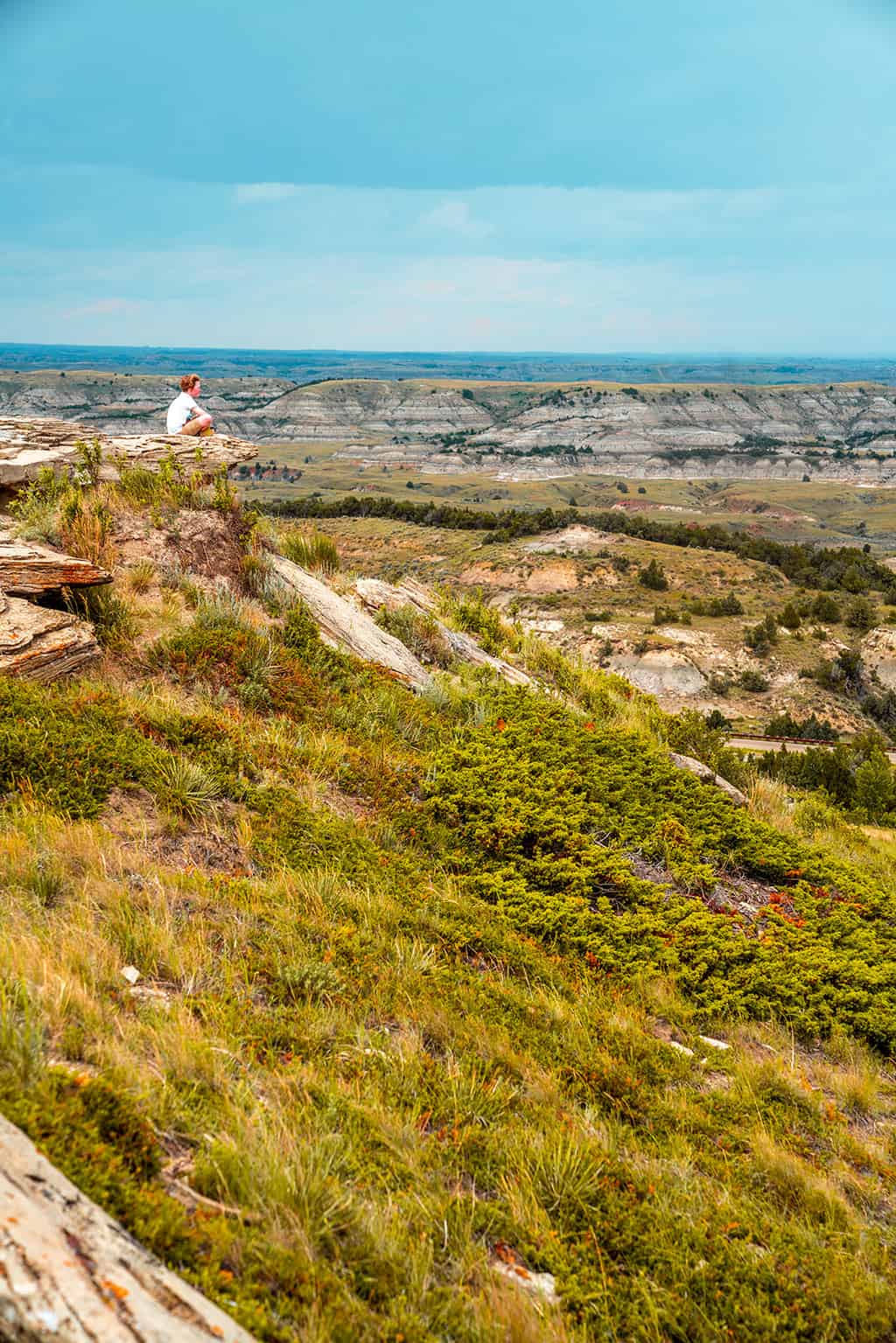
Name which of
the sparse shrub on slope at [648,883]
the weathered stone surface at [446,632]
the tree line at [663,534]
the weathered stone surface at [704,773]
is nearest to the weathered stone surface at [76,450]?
the weathered stone surface at [446,632]

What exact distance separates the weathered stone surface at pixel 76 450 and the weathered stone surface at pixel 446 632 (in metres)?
3.09

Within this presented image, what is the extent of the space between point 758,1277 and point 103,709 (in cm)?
584

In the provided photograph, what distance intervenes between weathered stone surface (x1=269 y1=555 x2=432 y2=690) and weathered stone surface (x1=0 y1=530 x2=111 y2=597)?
2.84 meters

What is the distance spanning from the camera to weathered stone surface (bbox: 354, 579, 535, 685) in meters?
12.2

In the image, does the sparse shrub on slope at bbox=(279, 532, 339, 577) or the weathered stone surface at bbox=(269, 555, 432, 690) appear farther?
the sparse shrub on slope at bbox=(279, 532, 339, 577)

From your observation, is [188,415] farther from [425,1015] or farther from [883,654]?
[883,654]

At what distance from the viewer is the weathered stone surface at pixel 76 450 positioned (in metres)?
10.5

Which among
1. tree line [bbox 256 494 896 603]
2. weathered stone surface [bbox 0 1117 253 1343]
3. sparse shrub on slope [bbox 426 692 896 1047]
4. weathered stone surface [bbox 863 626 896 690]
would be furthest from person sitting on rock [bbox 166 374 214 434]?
tree line [bbox 256 494 896 603]

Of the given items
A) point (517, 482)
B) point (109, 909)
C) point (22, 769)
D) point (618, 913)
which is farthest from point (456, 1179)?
point (517, 482)

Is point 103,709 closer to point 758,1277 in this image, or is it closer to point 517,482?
point 758,1277

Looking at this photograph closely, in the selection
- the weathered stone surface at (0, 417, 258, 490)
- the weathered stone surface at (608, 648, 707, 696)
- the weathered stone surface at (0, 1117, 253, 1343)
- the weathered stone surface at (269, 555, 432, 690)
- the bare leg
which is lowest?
the weathered stone surface at (608, 648, 707, 696)

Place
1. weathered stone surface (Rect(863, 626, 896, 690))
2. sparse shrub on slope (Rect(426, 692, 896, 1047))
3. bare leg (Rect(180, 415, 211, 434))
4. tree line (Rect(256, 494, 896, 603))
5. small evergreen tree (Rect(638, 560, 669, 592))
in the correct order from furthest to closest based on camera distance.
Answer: tree line (Rect(256, 494, 896, 603)), small evergreen tree (Rect(638, 560, 669, 592)), weathered stone surface (Rect(863, 626, 896, 690)), bare leg (Rect(180, 415, 211, 434)), sparse shrub on slope (Rect(426, 692, 896, 1047))

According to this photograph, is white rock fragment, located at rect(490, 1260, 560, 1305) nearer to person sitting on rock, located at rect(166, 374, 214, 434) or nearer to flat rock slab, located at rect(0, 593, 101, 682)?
flat rock slab, located at rect(0, 593, 101, 682)

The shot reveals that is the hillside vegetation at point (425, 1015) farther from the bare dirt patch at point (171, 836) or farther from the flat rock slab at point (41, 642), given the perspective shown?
the flat rock slab at point (41, 642)
